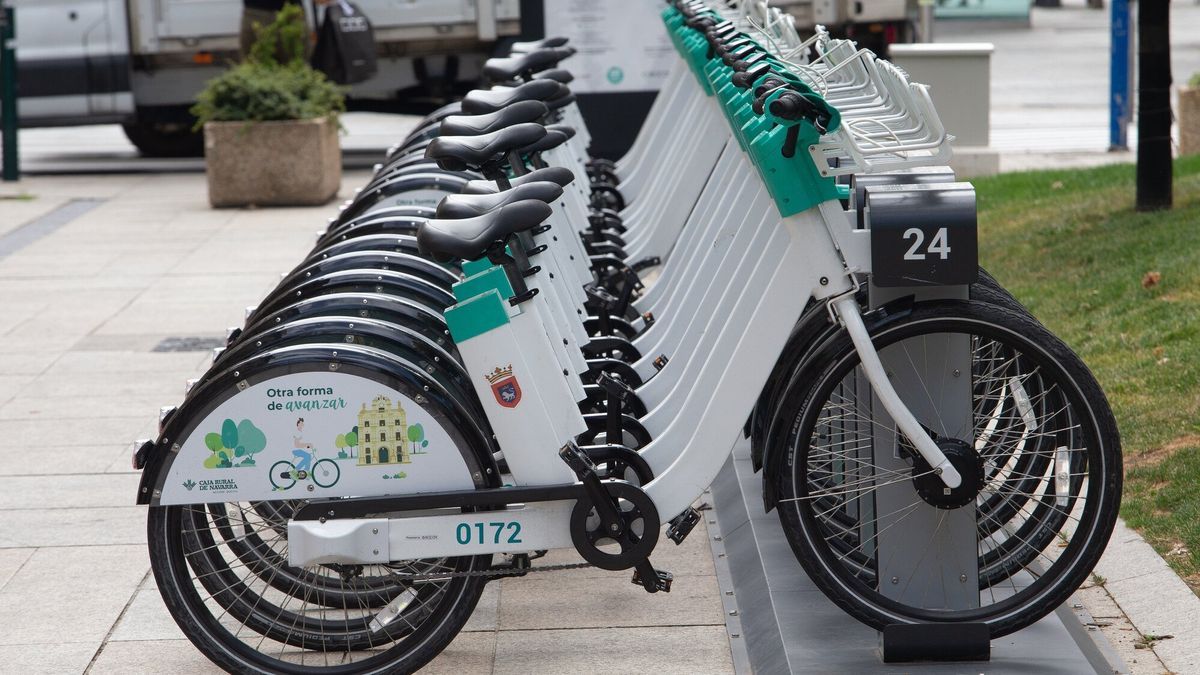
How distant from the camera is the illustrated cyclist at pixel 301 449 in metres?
3.73

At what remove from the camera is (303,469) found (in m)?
3.75

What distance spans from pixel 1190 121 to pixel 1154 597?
30.4ft

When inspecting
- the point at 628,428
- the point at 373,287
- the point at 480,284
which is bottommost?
the point at 628,428

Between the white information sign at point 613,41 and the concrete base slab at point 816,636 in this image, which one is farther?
the white information sign at point 613,41

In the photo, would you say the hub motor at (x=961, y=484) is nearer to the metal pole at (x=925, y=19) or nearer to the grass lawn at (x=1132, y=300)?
the grass lawn at (x=1132, y=300)

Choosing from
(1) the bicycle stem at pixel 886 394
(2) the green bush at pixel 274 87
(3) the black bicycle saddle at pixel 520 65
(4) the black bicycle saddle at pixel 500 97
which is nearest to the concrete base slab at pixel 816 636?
A: (1) the bicycle stem at pixel 886 394

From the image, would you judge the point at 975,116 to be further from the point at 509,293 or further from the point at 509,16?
the point at 509,293

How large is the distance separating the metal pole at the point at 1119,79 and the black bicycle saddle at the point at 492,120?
10.8 metres

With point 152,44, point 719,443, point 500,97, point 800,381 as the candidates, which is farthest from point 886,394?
point 152,44

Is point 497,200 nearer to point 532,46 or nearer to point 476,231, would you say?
point 476,231

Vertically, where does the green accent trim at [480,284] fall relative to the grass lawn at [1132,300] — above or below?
above

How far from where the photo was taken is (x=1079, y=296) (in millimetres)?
7336

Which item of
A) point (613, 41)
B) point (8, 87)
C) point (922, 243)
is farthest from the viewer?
point (8, 87)

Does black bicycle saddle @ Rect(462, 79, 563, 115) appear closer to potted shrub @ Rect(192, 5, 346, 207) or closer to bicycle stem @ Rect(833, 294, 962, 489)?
bicycle stem @ Rect(833, 294, 962, 489)
